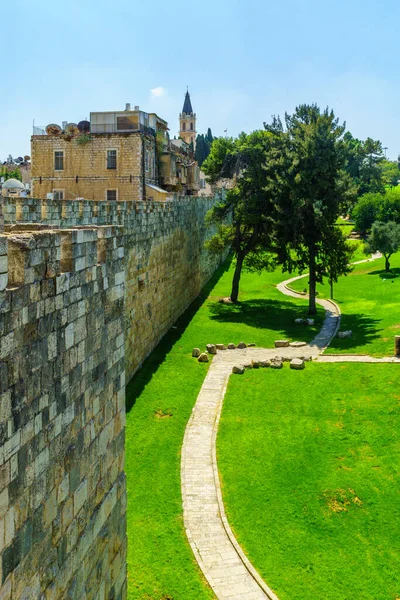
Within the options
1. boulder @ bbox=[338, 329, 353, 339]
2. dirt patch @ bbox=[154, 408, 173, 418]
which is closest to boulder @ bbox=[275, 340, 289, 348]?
boulder @ bbox=[338, 329, 353, 339]

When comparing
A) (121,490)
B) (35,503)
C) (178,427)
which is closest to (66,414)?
(35,503)

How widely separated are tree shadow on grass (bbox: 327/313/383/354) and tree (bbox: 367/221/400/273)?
1564cm

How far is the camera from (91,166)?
3772 cm

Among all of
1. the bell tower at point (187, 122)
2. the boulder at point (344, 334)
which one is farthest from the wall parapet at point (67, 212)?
the bell tower at point (187, 122)

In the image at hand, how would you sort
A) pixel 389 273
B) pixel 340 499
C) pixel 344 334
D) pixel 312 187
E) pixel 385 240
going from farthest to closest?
pixel 385 240, pixel 389 273, pixel 312 187, pixel 344 334, pixel 340 499

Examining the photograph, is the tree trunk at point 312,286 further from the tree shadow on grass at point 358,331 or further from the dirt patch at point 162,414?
the dirt patch at point 162,414

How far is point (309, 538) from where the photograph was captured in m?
11.7

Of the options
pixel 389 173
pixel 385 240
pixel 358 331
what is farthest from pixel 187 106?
pixel 358 331

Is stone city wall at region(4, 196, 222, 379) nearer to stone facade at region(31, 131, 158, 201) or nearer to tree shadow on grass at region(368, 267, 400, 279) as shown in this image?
stone facade at region(31, 131, 158, 201)

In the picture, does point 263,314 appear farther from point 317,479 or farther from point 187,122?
point 187,122

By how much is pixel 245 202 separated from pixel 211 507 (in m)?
21.3

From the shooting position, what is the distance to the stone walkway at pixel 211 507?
10.4 metres

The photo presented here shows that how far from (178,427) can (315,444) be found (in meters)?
3.55

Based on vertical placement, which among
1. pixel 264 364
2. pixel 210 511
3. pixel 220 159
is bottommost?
pixel 210 511
